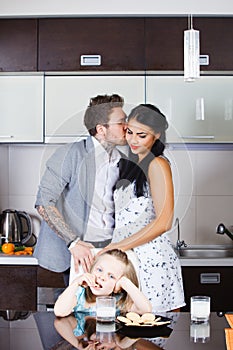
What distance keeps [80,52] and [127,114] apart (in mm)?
920

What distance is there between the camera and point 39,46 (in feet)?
13.1

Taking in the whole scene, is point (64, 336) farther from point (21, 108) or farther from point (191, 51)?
point (21, 108)

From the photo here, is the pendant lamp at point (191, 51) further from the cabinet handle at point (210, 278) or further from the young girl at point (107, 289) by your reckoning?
the cabinet handle at point (210, 278)

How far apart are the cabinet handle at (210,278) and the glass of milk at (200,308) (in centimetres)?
158

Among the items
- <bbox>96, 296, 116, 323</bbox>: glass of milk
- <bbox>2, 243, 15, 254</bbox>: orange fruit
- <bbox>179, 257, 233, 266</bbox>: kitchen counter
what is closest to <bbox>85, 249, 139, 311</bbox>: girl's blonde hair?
<bbox>96, 296, 116, 323</bbox>: glass of milk

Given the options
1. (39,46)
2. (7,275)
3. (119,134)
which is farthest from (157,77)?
(7,275)

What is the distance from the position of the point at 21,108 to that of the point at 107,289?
6.15 feet

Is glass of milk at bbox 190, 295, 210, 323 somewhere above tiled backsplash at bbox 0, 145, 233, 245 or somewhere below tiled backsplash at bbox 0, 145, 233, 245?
below

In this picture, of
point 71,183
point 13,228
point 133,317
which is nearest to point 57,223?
point 71,183

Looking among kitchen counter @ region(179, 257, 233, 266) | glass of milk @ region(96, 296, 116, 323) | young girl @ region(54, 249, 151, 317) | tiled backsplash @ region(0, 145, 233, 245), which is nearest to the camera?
glass of milk @ region(96, 296, 116, 323)

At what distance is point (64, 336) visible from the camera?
2020mm

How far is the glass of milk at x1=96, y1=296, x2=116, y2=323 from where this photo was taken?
212cm

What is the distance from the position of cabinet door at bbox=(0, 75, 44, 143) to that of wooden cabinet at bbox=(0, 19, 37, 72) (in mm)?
96

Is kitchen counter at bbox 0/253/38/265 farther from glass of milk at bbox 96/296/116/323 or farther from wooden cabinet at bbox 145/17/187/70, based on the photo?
glass of milk at bbox 96/296/116/323
